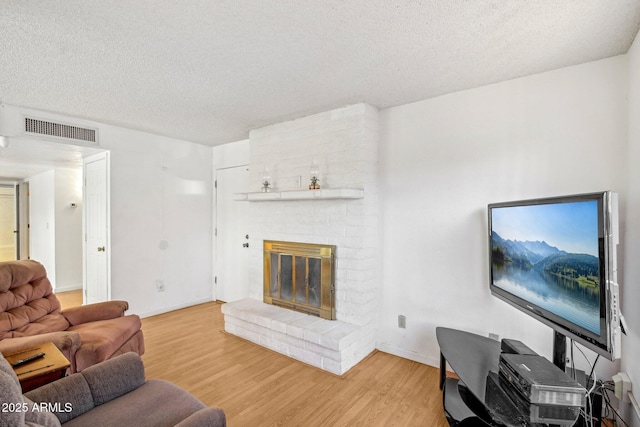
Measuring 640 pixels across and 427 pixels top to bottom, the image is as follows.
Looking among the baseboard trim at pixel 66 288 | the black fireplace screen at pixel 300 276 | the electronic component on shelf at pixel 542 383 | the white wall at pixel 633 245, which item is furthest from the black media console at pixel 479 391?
the baseboard trim at pixel 66 288

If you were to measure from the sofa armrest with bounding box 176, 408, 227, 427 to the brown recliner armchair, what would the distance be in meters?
1.32

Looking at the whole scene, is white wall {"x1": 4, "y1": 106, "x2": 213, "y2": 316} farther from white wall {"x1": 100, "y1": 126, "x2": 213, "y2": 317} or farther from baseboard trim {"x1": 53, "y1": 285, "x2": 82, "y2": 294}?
baseboard trim {"x1": 53, "y1": 285, "x2": 82, "y2": 294}

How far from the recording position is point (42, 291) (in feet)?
8.45

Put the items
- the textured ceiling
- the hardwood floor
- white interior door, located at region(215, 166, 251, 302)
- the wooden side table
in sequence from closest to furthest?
the wooden side table < the textured ceiling < white interior door, located at region(215, 166, 251, 302) < the hardwood floor

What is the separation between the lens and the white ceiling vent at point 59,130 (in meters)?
3.05

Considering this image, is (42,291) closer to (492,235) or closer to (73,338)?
(73,338)

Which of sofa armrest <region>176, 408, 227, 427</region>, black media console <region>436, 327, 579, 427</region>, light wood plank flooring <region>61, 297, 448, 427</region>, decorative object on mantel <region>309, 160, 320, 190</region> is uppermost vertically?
decorative object on mantel <region>309, 160, 320, 190</region>

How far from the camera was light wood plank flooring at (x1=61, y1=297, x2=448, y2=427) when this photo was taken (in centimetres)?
202

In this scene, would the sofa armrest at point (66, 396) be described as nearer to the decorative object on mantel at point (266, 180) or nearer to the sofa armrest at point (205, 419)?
the sofa armrest at point (205, 419)

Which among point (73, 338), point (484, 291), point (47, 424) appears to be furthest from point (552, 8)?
point (73, 338)

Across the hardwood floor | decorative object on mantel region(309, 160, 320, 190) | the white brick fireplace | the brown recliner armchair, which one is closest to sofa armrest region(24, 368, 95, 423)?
the brown recliner armchair

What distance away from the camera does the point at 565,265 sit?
1.53 metres

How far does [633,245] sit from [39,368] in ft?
10.9

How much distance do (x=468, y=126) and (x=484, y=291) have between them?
1.38m
